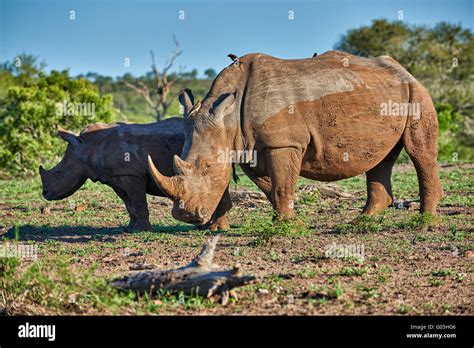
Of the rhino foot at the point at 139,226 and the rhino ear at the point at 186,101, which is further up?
the rhino ear at the point at 186,101

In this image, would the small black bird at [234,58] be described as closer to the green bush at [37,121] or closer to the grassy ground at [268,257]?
the grassy ground at [268,257]

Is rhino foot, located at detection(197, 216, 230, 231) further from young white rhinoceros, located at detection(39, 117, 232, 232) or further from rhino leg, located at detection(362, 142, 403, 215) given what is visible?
rhino leg, located at detection(362, 142, 403, 215)

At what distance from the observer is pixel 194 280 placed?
7324mm

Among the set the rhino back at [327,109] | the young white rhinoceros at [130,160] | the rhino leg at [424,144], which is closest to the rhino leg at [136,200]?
the young white rhinoceros at [130,160]

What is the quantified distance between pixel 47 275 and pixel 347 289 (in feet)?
9.19

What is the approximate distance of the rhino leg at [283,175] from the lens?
10.7m

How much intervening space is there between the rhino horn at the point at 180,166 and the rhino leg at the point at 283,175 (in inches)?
44.5

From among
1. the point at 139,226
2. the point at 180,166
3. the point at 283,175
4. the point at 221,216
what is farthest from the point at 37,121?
the point at 283,175

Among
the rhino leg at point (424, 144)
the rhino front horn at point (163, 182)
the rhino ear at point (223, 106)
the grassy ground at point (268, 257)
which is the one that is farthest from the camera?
the rhino leg at point (424, 144)

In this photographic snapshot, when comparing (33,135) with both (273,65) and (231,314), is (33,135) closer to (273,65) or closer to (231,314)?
(273,65)

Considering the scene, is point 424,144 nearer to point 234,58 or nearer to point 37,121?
point 234,58

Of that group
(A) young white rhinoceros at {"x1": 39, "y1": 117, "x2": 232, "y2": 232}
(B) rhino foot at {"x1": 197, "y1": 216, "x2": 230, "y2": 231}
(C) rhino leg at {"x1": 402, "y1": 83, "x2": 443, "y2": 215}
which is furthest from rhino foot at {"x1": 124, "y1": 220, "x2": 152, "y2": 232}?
(C) rhino leg at {"x1": 402, "y1": 83, "x2": 443, "y2": 215}

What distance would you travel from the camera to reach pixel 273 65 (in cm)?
1111

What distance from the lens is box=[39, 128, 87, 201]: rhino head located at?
1240 centimetres
